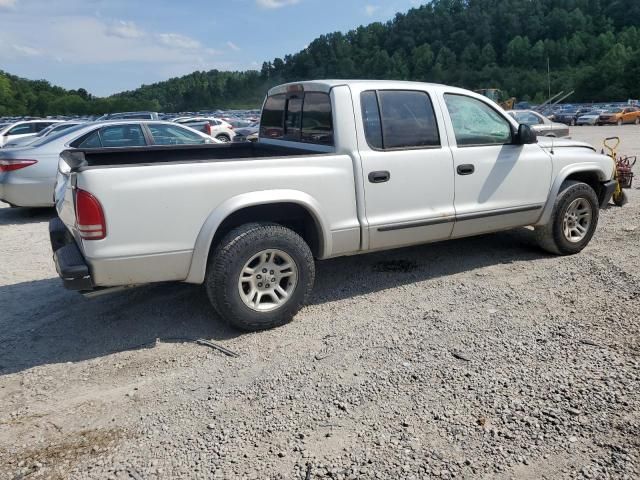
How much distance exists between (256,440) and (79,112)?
4046 inches

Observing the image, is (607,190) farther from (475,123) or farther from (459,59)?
(459,59)

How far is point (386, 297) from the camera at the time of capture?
4.63 metres

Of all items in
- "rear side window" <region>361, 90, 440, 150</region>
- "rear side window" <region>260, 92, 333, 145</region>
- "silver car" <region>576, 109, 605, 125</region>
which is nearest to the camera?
"rear side window" <region>361, 90, 440, 150</region>

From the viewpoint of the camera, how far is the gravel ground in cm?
257

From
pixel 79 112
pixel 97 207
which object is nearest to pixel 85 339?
pixel 97 207

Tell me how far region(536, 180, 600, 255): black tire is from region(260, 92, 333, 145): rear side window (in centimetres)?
264

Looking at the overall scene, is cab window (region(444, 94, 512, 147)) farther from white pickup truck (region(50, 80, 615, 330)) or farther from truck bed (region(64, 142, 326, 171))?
truck bed (region(64, 142, 326, 171))

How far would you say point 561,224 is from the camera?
544 cm

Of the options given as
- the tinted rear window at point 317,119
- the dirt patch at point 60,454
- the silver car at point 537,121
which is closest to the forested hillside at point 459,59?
the silver car at point 537,121

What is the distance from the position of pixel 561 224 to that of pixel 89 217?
4.56 m

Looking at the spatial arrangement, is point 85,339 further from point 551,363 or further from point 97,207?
point 551,363

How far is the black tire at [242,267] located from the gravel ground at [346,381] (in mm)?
152

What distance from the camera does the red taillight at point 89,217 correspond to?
3.30 metres

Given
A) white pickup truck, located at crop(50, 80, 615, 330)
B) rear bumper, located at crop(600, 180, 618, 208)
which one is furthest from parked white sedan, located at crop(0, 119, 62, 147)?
rear bumper, located at crop(600, 180, 618, 208)
